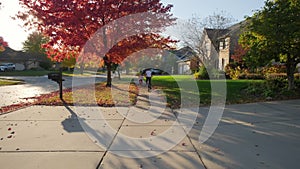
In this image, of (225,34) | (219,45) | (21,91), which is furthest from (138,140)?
(219,45)

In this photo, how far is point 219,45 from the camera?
97.8 feet

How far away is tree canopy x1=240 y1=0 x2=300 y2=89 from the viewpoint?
31.2ft

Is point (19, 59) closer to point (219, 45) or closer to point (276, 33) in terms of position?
point (219, 45)

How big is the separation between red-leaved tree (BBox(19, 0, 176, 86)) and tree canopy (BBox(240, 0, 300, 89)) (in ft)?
14.7

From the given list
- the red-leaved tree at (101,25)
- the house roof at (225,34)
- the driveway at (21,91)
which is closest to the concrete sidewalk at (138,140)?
the driveway at (21,91)

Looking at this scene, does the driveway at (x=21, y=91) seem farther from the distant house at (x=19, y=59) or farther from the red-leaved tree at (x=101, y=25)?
the distant house at (x=19, y=59)

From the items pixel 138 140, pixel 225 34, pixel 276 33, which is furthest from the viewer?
pixel 225 34

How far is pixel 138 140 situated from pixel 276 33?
8161 mm

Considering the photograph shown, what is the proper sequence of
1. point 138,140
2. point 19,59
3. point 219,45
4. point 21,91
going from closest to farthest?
1. point 138,140
2. point 21,91
3. point 219,45
4. point 19,59

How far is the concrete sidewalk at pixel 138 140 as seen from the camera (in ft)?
11.4

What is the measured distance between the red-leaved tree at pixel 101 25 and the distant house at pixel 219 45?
15656mm

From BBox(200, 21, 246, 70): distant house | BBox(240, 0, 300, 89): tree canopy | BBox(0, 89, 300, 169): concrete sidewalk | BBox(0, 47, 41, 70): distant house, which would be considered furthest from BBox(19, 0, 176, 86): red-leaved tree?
BBox(0, 47, 41, 70): distant house

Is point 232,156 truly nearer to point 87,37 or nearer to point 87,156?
point 87,156

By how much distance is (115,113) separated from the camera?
7004mm
